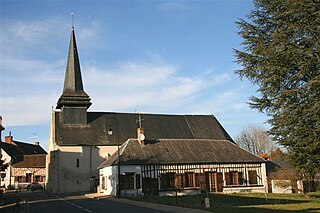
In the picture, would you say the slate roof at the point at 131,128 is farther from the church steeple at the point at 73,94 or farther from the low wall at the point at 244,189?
the low wall at the point at 244,189

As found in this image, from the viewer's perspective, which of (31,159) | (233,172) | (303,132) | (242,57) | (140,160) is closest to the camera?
(303,132)

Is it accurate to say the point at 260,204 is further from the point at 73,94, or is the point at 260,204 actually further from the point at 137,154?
the point at 73,94

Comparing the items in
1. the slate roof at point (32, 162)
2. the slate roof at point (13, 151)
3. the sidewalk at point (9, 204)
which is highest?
the slate roof at point (13, 151)

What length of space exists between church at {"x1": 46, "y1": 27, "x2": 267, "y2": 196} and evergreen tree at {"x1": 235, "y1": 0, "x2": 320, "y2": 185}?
53.7 ft

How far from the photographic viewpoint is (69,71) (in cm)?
4328

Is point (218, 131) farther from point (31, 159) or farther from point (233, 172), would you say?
point (31, 159)

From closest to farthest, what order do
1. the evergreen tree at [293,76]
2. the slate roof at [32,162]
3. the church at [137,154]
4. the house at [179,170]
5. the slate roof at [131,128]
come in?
1. the evergreen tree at [293,76]
2. the house at [179,170]
3. the church at [137,154]
4. the slate roof at [131,128]
5. the slate roof at [32,162]

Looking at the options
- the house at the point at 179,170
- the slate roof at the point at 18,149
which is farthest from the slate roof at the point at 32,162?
the house at the point at 179,170

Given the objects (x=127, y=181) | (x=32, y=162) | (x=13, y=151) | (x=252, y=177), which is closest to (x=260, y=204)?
(x=127, y=181)

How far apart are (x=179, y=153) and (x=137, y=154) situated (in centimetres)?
405

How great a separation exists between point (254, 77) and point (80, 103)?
99.3ft

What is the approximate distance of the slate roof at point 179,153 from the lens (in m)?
31.3

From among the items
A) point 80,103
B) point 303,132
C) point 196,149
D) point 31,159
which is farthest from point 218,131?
point 303,132

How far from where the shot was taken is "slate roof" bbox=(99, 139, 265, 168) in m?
31.3
